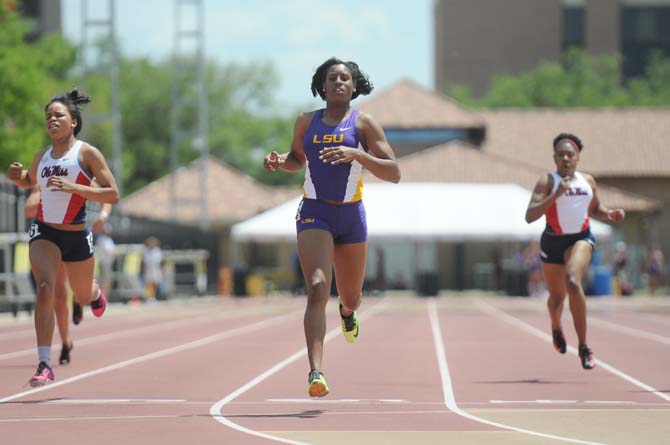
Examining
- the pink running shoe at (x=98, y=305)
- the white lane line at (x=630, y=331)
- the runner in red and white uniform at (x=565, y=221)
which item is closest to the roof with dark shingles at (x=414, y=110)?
the white lane line at (x=630, y=331)

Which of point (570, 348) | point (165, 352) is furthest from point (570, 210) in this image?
point (165, 352)

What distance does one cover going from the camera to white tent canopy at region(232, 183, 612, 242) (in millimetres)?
45344

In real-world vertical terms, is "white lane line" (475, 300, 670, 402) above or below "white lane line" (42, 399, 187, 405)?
below

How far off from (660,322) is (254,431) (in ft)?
61.7

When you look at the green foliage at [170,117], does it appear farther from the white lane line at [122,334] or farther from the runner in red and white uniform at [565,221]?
the runner in red and white uniform at [565,221]

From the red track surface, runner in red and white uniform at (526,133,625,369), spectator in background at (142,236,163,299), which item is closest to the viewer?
the red track surface

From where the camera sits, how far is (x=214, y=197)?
81750 millimetres

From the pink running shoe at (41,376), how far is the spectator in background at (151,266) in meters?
27.1

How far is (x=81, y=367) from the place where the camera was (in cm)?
1385

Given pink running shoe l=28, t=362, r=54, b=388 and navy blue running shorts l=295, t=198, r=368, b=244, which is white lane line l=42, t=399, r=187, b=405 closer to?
pink running shoe l=28, t=362, r=54, b=388

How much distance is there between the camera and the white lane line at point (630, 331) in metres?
19.7

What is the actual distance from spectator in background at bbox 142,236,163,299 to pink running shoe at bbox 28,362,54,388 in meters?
27.1

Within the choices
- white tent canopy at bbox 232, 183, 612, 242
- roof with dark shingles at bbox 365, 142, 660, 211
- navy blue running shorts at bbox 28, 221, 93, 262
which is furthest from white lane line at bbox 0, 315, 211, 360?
roof with dark shingles at bbox 365, 142, 660, 211

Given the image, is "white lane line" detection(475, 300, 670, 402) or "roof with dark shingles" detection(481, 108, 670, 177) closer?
"white lane line" detection(475, 300, 670, 402)
